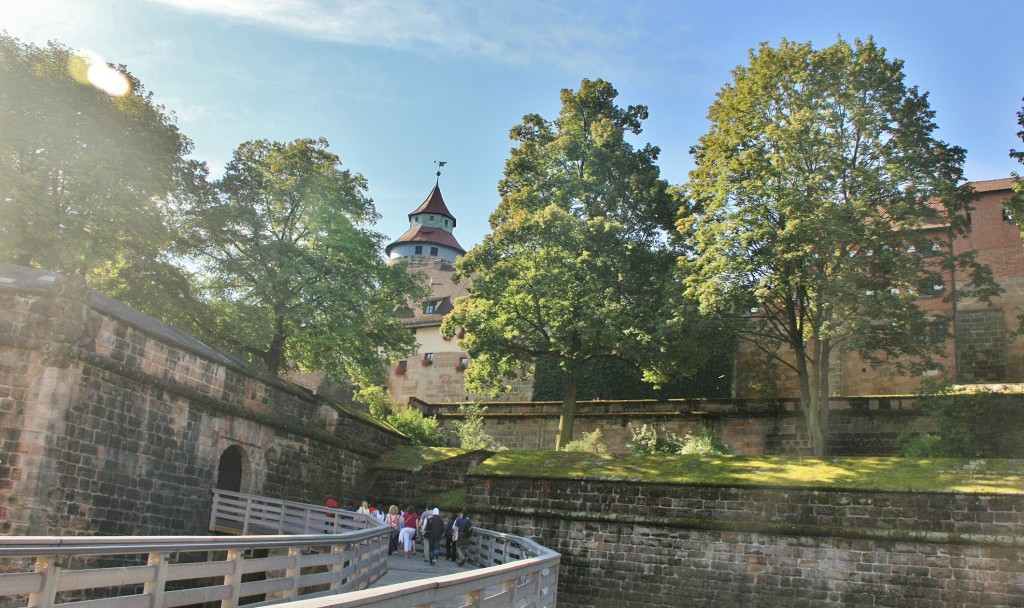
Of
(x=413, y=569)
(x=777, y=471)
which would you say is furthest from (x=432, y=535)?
(x=777, y=471)

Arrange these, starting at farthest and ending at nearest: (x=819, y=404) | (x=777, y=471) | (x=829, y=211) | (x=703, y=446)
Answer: (x=703, y=446) < (x=819, y=404) < (x=829, y=211) < (x=777, y=471)

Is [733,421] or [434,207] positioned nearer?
[733,421]

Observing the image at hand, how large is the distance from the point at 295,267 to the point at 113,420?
463 inches

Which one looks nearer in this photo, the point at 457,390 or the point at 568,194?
the point at 568,194

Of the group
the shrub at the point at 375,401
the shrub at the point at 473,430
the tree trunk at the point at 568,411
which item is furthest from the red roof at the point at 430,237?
the tree trunk at the point at 568,411

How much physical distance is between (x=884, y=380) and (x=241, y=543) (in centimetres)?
2951

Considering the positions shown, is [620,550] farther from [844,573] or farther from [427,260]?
[427,260]

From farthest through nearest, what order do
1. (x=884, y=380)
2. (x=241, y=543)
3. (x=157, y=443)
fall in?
(x=884, y=380), (x=157, y=443), (x=241, y=543)

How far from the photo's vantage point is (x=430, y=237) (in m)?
75.9

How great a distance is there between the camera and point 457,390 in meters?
42.7

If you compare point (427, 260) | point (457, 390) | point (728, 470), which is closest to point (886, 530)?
point (728, 470)

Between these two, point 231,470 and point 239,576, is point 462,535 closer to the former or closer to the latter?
point 231,470

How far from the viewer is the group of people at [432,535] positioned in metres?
18.3

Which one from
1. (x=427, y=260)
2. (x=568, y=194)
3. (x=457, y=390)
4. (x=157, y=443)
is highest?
(x=427, y=260)
